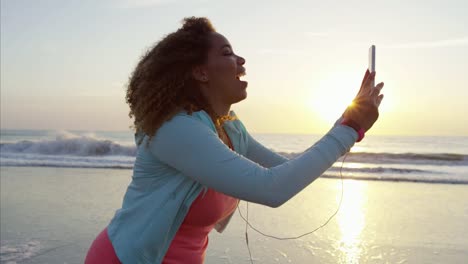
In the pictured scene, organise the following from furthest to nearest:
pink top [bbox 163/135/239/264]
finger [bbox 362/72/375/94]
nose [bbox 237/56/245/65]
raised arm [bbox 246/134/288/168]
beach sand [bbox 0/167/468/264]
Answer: beach sand [bbox 0/167/468/264], raised arm [bbox 246/134/288/168], nose [bbox 237/56/245/65], pink top [bbox 163/135/239/264], finger [bbox 362/72/375/94]

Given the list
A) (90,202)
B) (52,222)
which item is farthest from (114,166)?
(52,222)

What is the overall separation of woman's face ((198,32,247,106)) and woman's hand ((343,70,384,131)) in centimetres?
44

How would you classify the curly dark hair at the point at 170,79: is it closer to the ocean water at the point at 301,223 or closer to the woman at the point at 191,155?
the woman at the point at 191,155

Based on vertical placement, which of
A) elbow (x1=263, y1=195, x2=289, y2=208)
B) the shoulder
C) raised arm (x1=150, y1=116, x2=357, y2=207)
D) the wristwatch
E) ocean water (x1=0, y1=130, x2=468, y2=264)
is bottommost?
ocean water (x1=0, y1=130, x2=468, y2=264)

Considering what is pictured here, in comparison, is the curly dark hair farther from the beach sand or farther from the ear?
the beach sand

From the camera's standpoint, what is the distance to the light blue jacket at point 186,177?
143 cm

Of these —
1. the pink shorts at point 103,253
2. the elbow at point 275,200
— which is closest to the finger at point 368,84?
the elbow at point 275,200

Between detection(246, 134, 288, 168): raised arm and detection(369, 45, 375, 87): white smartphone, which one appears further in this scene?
detection(246, 134, 288, 168): raised arm

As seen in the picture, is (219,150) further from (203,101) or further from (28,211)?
(28,211)

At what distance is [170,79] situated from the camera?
167 centimetres

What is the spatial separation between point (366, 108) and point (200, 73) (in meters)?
0.59

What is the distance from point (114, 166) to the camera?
14.5 meters

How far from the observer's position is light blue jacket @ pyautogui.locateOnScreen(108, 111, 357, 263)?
143 cm

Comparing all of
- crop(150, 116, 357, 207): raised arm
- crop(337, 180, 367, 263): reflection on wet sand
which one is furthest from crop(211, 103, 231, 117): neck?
crop(337, 180, 367, 263): reflection on wet sand
